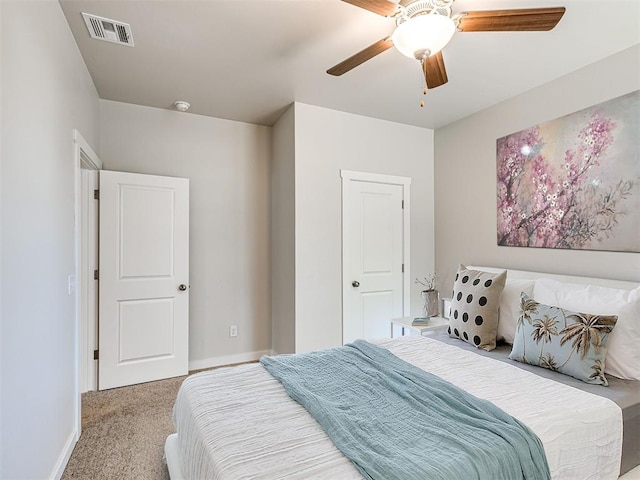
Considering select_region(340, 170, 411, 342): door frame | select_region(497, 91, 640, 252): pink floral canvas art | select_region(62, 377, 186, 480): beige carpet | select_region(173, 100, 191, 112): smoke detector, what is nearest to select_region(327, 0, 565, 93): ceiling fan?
select_region(497, 91, 640, 252): pink floral canvas art

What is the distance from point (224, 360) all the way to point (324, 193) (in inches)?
82.0

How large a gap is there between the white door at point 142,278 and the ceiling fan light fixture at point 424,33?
2483mm

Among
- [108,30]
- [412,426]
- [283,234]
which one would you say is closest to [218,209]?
[283,234]

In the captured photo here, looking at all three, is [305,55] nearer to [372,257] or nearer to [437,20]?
[437,20]

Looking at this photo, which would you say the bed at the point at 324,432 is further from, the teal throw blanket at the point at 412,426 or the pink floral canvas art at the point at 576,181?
the pink floral canvas art at the point at 576,181

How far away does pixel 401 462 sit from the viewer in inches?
42.2

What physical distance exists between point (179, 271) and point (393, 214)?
2284 millimetres

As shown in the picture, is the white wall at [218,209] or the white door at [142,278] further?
the white wall at [218,209]

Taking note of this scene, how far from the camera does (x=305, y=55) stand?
2.38 m

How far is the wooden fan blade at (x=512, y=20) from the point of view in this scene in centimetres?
147

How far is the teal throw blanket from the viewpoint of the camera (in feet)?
3.54

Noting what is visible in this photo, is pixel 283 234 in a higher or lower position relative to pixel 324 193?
A: lower

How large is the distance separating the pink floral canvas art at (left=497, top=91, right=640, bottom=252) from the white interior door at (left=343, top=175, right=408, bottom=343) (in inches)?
40.9

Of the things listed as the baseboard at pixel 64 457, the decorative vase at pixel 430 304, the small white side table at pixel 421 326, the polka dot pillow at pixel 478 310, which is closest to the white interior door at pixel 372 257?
the small white side table at pixel 421 326
